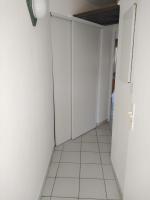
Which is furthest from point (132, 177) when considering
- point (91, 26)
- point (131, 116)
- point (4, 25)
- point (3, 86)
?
point (91, 26)

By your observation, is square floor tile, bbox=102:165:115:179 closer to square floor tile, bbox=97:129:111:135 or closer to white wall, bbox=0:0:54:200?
white wall, bbox=0:0:54:200

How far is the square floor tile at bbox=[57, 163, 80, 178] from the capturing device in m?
2.16

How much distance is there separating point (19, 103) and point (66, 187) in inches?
49.4

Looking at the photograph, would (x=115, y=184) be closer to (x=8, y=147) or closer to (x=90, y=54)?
(x=8, y=147)

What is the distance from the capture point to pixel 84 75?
293 centimetres

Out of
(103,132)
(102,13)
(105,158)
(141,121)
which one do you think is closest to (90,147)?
(105,158)

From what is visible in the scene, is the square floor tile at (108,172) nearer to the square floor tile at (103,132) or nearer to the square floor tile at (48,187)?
the square floor tile at (48,187)

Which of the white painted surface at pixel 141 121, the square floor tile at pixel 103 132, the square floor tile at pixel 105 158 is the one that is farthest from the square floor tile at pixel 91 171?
the square floor tile at pixel 103 132

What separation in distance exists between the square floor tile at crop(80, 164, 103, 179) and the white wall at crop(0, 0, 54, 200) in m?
0.67

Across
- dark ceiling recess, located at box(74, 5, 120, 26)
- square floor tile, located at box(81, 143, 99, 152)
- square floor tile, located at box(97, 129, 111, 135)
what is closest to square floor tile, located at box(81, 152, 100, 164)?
square floor tile, located at box(81, 143, 99, 152)

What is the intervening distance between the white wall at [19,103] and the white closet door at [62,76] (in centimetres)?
72

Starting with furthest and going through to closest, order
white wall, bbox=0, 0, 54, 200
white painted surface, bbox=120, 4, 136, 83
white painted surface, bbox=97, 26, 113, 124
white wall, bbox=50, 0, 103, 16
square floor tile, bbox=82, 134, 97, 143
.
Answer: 1. white painted surface, bbox=97, 26, 113, 124
2. square floor tile, bbox=82, 134, 97, 143
3. white wall, bbox=50, 0, 103, 16
4. white painted surface, bbox=120, 4, 136, 83
5. white wall, bbox=0, 0, 54, 200

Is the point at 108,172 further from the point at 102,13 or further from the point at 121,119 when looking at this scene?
the point at 102,13

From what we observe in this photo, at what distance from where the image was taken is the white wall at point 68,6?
224 cm
